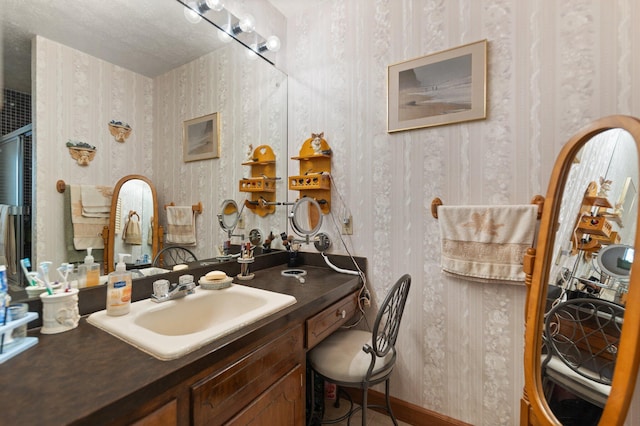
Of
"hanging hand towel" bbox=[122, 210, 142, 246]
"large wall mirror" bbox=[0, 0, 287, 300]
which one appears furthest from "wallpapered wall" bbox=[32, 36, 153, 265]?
"hanging hand towel" bbox=[122, 210, 142, 246]

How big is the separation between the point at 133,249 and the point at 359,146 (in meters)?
1.29

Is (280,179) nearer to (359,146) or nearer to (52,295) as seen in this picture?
(359,146)

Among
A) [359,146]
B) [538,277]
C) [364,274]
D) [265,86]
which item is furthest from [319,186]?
[538,277]

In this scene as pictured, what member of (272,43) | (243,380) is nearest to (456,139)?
(272,43)

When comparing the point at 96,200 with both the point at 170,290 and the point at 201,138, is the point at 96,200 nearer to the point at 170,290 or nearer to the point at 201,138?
the point at 170,290

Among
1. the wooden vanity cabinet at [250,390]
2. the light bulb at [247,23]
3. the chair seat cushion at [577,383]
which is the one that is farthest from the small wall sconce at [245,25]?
the chair seat cushion at [577,383]

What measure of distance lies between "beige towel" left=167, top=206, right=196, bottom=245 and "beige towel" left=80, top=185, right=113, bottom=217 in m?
0.25

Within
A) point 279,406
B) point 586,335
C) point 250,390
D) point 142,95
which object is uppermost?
point 142,95

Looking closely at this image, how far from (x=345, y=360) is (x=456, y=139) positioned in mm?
1219

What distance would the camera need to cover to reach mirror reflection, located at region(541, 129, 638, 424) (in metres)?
0.92

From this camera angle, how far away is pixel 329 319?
4.41 feet

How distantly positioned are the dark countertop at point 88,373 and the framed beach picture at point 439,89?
1.26m

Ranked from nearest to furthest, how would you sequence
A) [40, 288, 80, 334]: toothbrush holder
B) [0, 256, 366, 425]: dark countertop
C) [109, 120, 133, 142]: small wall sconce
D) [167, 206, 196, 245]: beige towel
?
[0, 256, 366, 425]: dark countertop → [40, 288, 80, 334]: toothbrush holder → [109, 120, 133, 142]: small wall sconce → [167, 206, 196, 245]: beige towel

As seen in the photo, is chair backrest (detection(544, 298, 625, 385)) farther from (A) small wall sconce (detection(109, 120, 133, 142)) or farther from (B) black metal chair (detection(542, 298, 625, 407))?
(A) small wall sconce (detection(109, 120, 133, 142))
